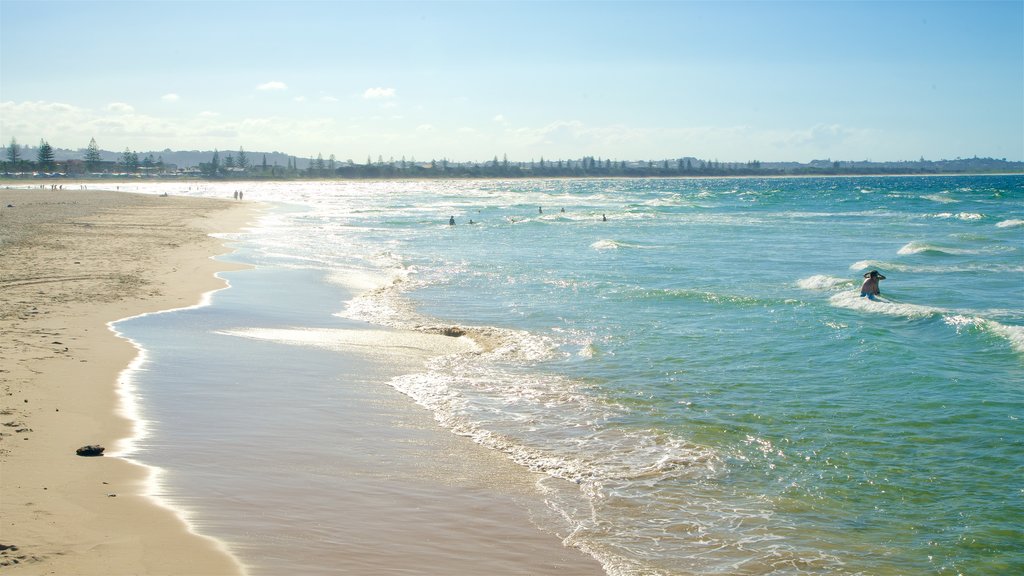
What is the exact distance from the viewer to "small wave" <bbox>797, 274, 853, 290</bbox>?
2028 centimetres

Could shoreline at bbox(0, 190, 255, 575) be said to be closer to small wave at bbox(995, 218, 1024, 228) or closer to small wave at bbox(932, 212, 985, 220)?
small wave at bbox(995, 218, 1024, 228)

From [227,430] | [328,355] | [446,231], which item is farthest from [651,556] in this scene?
[446,231]

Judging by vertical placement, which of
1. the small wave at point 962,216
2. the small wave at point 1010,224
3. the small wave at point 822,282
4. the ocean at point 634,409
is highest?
the small wave at point 962,216

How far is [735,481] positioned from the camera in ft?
24.5

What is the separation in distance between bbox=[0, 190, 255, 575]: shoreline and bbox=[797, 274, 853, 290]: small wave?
14.3m

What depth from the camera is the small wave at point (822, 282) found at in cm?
2028

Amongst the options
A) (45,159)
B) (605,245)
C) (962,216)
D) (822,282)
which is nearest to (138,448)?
(822,282)

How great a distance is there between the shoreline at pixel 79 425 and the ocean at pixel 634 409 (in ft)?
1.08

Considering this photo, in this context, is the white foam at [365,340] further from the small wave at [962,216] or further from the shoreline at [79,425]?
the small wave at [962,216]

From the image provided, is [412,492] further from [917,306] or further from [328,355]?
[917,306]

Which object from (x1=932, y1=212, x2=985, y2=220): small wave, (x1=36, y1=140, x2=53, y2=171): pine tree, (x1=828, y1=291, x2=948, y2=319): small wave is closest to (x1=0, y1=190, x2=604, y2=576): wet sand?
(x1=828, y1=291, x2=948, y2=319): small wave

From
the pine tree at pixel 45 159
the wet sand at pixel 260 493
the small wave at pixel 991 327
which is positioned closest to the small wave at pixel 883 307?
the small wave at pixel 991 327

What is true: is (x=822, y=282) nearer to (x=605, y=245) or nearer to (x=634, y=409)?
(x=605, y=245)

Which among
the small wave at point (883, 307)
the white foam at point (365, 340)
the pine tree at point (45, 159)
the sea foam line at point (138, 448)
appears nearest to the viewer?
the sea foam line at point (138, 448)
